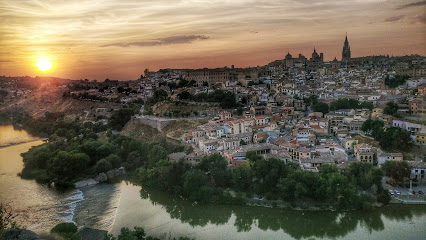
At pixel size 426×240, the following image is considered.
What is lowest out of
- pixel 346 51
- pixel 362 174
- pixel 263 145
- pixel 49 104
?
pixel 362 174

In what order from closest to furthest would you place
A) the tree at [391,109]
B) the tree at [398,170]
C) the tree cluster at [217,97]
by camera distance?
the tree at [398,170], the tree at [391,109], the tree cluster at [217,97]

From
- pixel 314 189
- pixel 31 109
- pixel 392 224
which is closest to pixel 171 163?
pixel 314 189

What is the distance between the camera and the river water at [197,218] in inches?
226

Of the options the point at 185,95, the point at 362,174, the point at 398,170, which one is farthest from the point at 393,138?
the point at 185,95

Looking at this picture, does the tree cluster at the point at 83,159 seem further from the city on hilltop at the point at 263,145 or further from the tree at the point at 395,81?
the tree at the point at 395,81

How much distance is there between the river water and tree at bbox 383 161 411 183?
657 mm

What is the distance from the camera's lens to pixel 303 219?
19.9 feet

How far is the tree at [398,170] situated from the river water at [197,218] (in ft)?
2.16

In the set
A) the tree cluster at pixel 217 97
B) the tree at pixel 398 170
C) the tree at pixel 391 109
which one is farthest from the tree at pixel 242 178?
the tree cluster at pixel 217 97

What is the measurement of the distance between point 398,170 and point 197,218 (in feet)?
12.2

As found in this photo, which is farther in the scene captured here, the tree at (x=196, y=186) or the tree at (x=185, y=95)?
the tree at (x=185, y=95)

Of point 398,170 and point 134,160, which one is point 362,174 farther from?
point 134,160

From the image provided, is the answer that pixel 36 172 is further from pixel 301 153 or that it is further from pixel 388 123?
pixel 388 123

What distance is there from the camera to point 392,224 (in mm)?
5816
